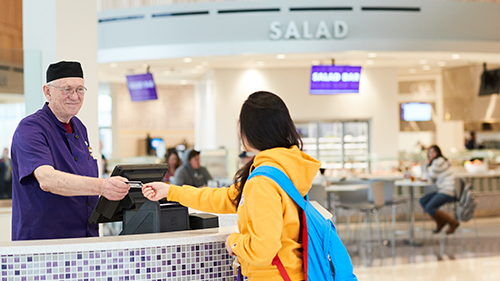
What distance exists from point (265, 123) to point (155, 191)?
1.96 ft

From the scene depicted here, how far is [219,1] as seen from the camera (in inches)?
358

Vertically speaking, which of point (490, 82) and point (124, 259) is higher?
point (490, 82)

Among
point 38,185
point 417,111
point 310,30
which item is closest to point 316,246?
point 38,185

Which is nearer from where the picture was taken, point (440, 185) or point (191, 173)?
point (191, 173)

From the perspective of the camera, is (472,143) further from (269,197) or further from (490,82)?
(269,197)

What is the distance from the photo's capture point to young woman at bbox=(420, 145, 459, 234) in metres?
7.69

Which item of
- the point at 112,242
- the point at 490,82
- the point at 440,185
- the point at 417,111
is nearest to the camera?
the point at 112,242

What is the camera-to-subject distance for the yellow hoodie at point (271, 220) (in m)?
1.68

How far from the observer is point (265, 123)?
1.81 m

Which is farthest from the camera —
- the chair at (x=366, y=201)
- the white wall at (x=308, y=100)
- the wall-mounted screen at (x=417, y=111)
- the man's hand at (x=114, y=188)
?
the wall-mounted screen at (x=417, y=111)

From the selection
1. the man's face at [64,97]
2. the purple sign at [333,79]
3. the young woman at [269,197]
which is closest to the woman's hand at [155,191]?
the young woman at [269,197]

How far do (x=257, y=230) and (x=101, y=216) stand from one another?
0.84 meters

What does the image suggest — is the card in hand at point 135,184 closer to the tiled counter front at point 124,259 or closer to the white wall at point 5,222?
the tiled counter front at point 124,259

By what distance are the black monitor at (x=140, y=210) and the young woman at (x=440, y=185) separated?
20.5ft
